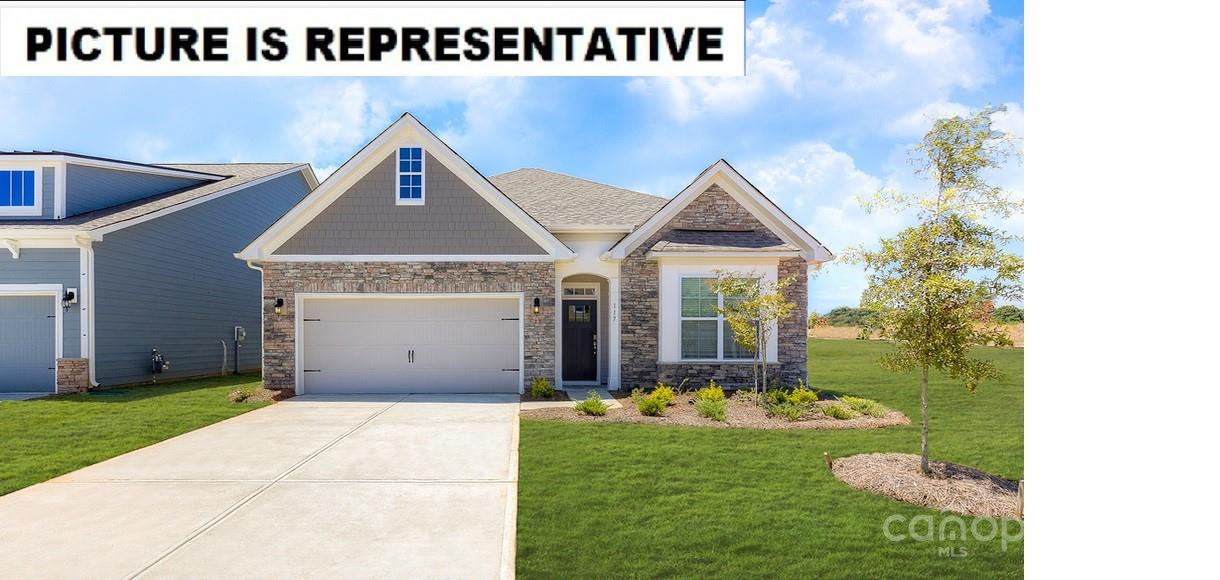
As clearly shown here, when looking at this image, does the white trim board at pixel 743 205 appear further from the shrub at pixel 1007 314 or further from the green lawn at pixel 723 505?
the shrub at pixel 1007 314

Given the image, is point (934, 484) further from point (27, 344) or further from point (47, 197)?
point (47, 197)

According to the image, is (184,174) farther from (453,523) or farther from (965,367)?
(965,367)

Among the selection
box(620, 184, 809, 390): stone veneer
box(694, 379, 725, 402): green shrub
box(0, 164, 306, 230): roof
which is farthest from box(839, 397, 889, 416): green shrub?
box(0, 164, 306, 230): roof

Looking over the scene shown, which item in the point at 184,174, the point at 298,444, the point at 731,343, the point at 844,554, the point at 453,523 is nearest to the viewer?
the point at 844,554

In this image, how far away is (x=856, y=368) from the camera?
62.1ft

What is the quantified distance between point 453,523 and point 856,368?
15907 mm

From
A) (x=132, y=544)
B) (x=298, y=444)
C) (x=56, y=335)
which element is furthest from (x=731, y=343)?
(x=56, y=335)

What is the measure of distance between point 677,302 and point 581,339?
273cm

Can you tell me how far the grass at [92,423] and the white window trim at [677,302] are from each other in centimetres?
772

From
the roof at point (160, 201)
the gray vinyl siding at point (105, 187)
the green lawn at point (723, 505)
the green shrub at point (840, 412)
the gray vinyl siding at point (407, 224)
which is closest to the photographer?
the green lawn at point (723, 505)

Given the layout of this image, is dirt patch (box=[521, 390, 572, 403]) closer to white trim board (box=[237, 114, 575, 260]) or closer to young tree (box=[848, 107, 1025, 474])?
white trim board (box=[237, 114, 575, 260])

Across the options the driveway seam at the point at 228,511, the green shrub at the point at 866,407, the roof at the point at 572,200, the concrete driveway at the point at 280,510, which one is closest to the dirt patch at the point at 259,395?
the concrete driveway at the point at 280,510

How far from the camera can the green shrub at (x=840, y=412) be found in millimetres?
10388
